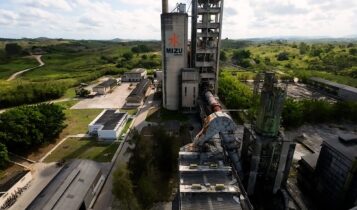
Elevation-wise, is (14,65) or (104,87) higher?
(104,87)

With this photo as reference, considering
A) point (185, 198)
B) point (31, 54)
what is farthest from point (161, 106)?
point (31, 54)

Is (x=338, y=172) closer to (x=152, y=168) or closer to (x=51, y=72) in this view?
(x=152, y=168)

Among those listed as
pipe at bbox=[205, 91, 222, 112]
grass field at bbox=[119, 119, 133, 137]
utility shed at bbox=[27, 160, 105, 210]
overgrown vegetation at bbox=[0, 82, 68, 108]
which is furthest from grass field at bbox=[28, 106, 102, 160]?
pipe at bbox=[205, 91, 222, 112]

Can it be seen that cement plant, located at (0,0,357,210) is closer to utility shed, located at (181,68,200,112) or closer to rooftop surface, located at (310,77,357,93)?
utility shed, located at (181,68,200,112)

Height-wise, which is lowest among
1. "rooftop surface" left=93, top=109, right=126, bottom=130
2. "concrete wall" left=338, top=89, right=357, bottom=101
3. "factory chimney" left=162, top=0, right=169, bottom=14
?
"rooftop surface" left=93, top=109, right=126, bottom=130

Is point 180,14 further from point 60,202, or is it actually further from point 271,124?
point 60,202

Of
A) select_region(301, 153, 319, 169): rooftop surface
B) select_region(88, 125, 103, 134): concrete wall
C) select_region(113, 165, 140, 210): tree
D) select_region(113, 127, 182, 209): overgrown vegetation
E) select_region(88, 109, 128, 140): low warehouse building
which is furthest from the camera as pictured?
select_region(88, 125, 103, 134): concrete wall

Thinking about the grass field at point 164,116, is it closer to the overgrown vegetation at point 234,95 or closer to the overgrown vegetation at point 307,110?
the overgrown vegetation at point 234,95

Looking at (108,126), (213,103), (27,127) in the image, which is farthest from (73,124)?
(213,103)
